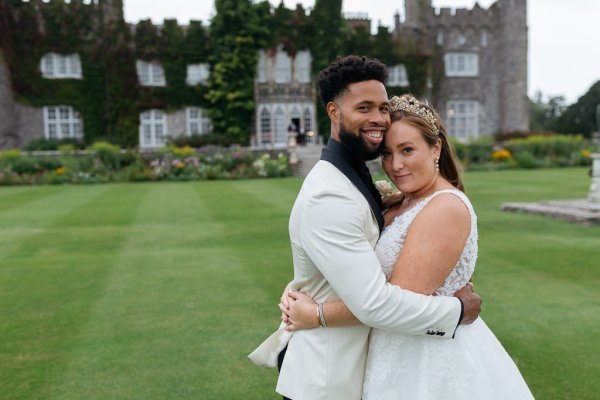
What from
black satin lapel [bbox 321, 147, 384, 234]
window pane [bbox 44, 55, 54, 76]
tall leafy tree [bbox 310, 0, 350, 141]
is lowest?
A: black satin lapel [bbox 321, 147, 384, 234]

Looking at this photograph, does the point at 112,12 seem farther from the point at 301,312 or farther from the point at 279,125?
the point at 301,312

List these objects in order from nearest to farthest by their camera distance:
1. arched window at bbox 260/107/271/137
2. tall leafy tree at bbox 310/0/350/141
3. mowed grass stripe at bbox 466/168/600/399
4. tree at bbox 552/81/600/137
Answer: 1. mowed grass stripe at bbox 466/168/600/399
2. tall leafy tree at bbox 310/0/350/141
3. arched window at bbox 260/107/271/137
4. tree at bbox 552/81/600/137

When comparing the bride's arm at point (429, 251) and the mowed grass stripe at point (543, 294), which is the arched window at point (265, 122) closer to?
the mowed grass stripe at point (543, 294)

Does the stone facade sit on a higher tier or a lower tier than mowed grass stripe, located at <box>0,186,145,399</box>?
higher

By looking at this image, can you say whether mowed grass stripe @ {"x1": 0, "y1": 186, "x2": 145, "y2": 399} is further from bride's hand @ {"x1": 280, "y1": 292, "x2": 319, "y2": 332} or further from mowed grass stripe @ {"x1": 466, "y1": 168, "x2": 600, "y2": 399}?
mowed grass stripe @ {"x1": 466, "y1": 168, "x2": 600, "y2": 399}

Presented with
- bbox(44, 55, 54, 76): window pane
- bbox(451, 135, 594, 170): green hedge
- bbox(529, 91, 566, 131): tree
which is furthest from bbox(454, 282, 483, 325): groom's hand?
bbox(529, 91, 566, 131): tree

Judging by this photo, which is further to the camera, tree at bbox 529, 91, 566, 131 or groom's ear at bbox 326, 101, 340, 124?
tree at bbox 529, 91, 566, 131

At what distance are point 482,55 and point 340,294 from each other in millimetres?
38409

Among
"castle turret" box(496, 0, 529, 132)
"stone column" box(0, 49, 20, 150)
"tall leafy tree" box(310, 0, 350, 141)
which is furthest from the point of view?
"castle turret" box(496, 0, 529, 132)

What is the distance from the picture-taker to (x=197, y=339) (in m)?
4.89

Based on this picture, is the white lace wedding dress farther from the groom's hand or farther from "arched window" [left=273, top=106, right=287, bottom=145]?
"arched window" [left=273, top=106, right=287, bottom=145]

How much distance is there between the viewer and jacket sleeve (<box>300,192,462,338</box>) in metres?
1.99

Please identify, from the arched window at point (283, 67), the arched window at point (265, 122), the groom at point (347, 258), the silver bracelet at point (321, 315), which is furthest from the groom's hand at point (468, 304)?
the arched window at point (283, 67)

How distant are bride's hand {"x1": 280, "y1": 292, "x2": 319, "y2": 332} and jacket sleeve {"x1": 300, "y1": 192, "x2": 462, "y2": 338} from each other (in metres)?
0.20
